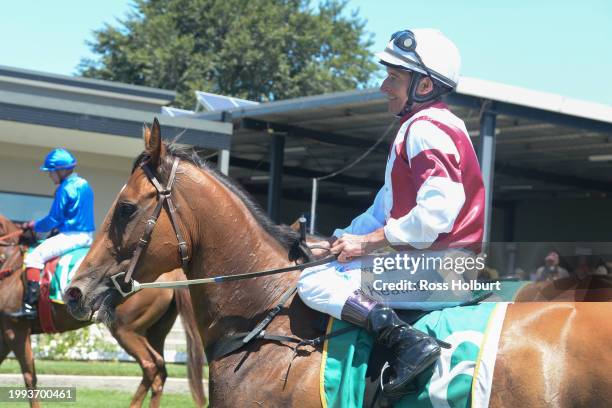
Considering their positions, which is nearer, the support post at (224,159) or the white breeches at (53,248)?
the white breeches at (53,248)

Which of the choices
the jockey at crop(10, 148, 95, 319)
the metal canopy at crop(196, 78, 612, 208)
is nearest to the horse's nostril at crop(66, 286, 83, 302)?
the jockey at crop(10, 148, 95, 319)

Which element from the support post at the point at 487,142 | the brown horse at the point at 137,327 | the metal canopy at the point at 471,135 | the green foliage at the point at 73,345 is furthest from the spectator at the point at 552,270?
the green foliage at the point at 73,345

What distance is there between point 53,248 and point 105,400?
2031 mm

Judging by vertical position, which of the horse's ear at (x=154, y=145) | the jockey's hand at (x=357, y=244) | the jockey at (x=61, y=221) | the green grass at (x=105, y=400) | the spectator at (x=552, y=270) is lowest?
the green grass at (x=105, y=400)

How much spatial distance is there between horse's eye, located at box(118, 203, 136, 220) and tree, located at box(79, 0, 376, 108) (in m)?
34.3

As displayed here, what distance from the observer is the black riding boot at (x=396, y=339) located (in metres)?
3.75

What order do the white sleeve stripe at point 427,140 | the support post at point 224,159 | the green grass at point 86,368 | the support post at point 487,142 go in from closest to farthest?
the white sleeve stripe at point 427,140
the green grass at point 86,368
the support post at point 487,142
the support post at point 224,159

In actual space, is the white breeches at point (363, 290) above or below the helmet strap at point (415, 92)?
below

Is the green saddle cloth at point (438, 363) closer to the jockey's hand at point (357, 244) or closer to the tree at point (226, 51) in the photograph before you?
the jockey's hand at point (357, 244)

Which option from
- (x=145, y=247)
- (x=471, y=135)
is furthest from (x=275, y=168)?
(x=145, y=247)

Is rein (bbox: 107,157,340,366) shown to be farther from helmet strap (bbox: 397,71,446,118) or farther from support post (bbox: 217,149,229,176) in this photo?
support post (bbox: 217,149,229,176)

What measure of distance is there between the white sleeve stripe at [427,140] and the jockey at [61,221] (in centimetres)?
640

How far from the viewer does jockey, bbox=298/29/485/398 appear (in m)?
3.79

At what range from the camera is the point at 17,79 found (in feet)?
60.0
